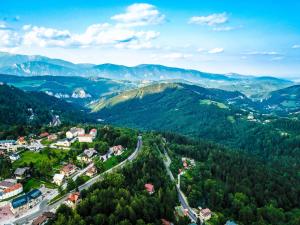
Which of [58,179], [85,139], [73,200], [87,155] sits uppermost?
[85,139]

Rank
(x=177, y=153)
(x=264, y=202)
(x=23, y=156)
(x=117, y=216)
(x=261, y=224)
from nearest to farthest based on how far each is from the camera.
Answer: (x=117, y=216) → (x=261, y=224) → (x=264, y=202) → (x=23, y=156) → (x=177, y=153)

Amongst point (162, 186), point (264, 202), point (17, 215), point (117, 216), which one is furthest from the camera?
point (264, 202)

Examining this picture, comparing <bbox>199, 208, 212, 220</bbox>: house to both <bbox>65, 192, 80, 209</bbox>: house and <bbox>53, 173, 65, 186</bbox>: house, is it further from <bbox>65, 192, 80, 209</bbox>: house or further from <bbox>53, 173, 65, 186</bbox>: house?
<bbox>53, 173, 65, 186</bbox>: house

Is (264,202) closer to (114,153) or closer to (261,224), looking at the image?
(261,224)

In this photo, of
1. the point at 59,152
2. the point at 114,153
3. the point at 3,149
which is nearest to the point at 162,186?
the point at 114,153

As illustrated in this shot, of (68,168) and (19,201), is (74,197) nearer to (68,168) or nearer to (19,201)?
(19,201)

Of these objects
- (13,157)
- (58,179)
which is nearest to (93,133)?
(13,157)

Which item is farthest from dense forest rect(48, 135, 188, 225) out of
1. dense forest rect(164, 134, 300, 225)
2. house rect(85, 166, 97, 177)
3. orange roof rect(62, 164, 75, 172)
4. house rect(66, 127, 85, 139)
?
house rect(66, 127, 85, 139)
